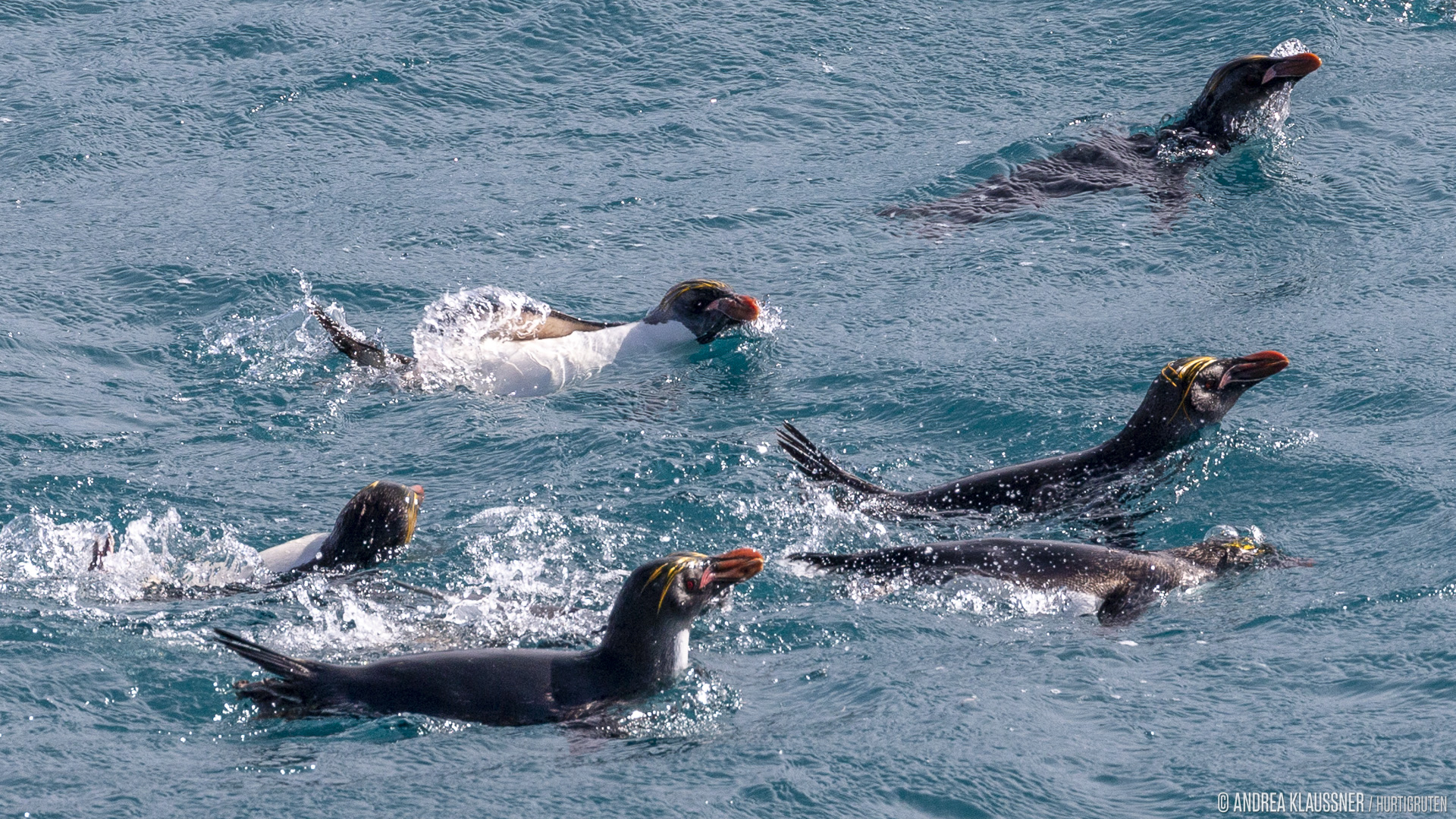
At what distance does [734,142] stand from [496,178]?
220 cm

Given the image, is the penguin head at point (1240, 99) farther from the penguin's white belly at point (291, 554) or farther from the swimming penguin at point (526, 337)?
the penguin's white belly at point (291, 554)

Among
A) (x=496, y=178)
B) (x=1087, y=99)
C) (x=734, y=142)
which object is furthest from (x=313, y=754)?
(x=1087, y=99)

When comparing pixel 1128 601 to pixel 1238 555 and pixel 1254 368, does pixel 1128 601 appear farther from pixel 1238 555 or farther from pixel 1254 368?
pixel 1254 368

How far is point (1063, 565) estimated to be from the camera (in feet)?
25.5

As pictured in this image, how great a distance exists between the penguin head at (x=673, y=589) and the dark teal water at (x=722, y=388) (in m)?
0.32

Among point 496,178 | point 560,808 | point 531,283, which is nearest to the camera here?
point 560,808

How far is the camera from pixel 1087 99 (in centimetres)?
1448

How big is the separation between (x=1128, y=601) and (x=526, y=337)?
508 cm

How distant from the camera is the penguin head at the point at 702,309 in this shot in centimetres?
1115

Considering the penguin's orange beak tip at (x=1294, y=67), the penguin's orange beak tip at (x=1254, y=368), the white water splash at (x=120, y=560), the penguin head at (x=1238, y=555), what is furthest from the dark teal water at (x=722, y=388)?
the penguin's orange beak tip at (x=1294, y=67)

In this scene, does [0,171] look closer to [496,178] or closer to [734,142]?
[496,178]

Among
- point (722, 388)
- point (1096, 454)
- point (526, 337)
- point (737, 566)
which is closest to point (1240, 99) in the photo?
point (722, 388)

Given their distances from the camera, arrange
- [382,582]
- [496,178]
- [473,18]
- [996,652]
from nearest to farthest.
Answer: [996,652]
[382,582]
[496,178]
[473,18]

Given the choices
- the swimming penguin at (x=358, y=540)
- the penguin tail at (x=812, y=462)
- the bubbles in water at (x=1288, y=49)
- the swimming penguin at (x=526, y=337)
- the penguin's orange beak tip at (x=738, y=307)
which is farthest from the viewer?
the bubbles in water at (x=1288, y=49)
